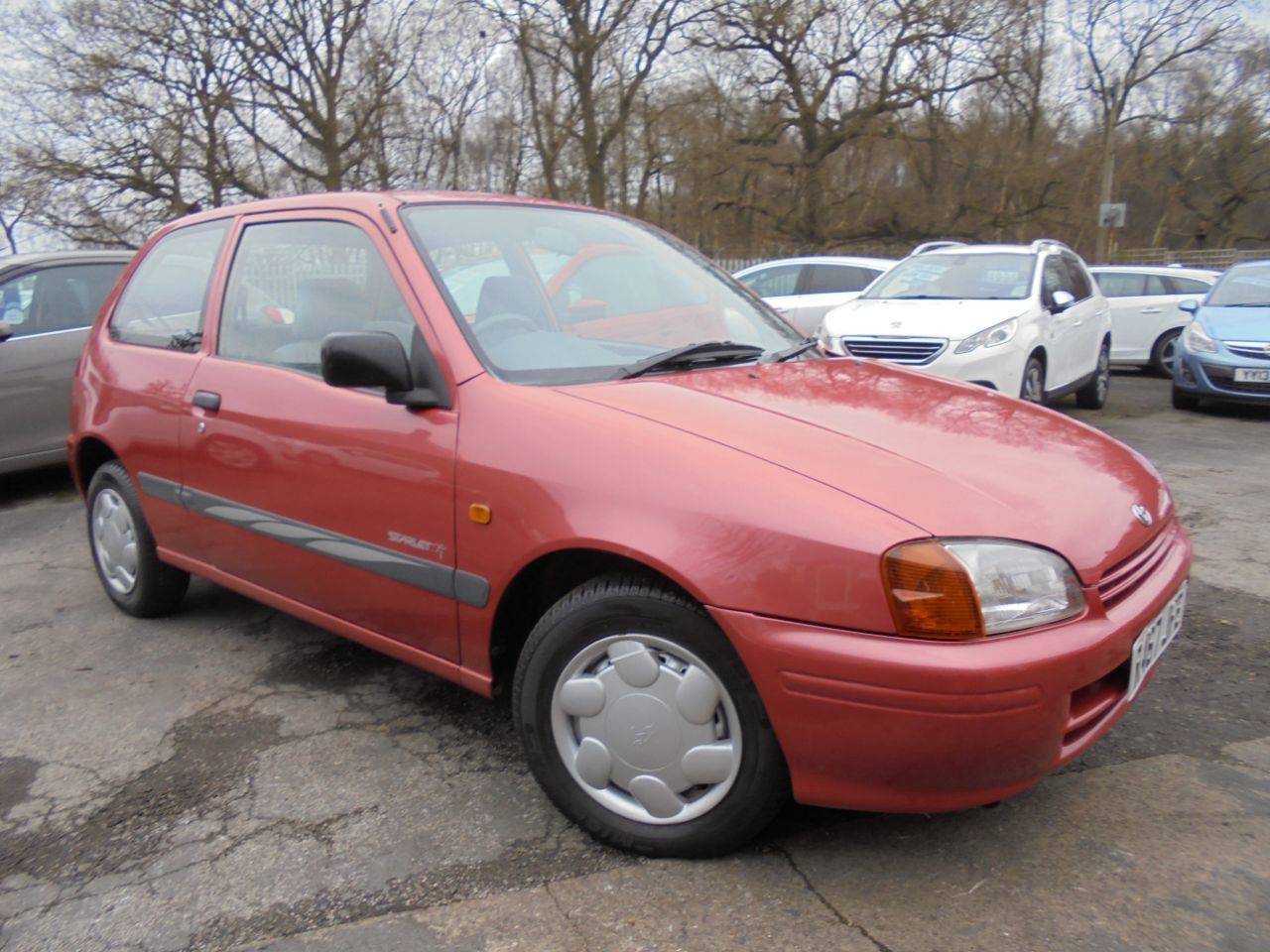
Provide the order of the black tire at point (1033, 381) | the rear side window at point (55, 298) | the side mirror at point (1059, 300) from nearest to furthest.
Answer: the rear side window at point (55, 298) < the black tire at point (1033, 381) < the side mirror at point (1059, 300)

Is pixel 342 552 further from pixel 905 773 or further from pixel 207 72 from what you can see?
pixel 207 72

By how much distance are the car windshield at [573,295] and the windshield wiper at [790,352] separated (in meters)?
0.03

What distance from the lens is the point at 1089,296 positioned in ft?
31.1

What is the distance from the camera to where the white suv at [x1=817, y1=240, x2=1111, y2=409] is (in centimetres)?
745

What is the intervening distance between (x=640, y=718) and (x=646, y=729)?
0.09 feet

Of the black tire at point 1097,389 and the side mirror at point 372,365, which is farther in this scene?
the black tire at point 1097,389

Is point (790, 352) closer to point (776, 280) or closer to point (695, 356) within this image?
point (695, 356)

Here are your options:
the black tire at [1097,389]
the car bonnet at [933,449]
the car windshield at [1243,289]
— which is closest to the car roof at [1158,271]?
the car windshield at [1243,289]

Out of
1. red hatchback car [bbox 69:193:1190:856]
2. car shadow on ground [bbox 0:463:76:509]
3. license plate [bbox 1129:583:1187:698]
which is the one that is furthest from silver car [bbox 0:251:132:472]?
license plate [bbox 1129:583:1187:698]

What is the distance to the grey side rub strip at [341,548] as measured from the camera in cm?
256

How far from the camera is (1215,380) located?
936 cm

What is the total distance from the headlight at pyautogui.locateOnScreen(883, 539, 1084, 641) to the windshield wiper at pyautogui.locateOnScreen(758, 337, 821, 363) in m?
1.20

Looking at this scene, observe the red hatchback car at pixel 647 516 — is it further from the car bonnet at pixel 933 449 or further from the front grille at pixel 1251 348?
the front grille at pixel 1251 348

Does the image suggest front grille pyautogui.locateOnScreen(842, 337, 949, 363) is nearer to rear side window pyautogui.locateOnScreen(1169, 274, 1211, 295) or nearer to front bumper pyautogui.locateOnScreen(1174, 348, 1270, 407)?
front bumper pyautogui.locateOnScreen(1174, 348, 1270, 407)
